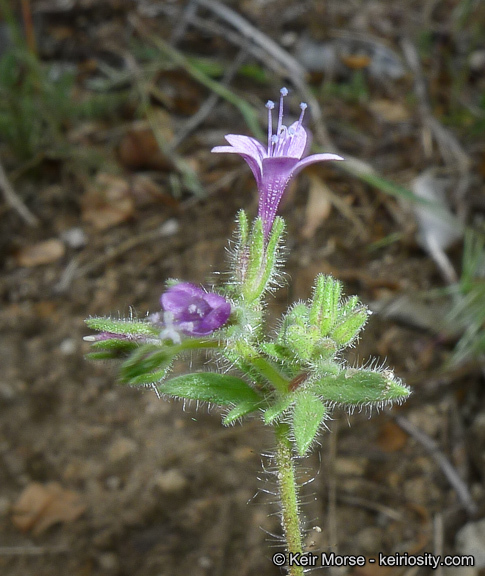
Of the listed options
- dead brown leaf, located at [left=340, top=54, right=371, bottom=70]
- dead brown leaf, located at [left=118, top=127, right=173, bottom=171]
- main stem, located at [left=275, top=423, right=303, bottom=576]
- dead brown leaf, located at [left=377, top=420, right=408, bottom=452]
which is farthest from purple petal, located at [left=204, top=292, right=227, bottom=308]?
dead brown leaf, located at [left=340, top=54, right=371, bottom=70]

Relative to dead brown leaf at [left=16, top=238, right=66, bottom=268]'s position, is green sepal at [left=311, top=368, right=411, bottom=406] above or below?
below

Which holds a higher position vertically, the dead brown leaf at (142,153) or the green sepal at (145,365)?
the dead brown leaf at (142,153)

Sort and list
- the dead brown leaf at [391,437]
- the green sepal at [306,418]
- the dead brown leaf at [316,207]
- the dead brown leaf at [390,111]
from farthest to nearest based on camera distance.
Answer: the dead brown leaf at [390,111]
the dead brown leaf at [316,207]
the dead brown leaf at [391,437]
the green sepal at [306,418]

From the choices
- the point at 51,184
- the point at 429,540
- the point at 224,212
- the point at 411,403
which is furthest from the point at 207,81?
the point at 429,540

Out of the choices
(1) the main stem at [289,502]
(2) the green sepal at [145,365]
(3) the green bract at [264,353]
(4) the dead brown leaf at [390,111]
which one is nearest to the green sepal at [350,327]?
(3) the green bract at [264,353]

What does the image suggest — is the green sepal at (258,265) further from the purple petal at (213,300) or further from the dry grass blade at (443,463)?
the dry grass blade at (443,463)

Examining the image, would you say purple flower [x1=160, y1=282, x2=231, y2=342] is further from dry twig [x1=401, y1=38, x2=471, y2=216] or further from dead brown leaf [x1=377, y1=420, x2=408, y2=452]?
dry twig [x1=401, y1=38, x2=471, y2=216]

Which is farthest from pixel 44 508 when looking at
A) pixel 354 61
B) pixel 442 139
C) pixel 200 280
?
pixel 354 61
